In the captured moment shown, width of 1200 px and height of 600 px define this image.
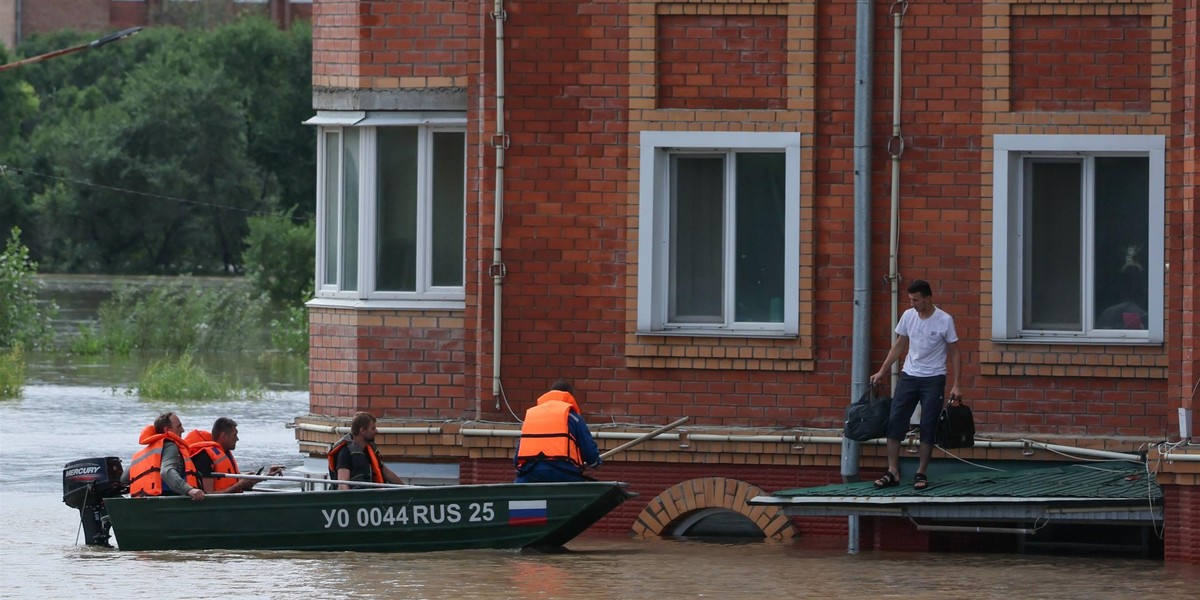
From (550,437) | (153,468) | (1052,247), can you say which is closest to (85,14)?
(153,468)

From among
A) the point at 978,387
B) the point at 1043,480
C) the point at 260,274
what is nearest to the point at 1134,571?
the point at 1043,480

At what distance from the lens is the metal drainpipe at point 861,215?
15.4 metres

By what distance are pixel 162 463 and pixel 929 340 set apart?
5.90m

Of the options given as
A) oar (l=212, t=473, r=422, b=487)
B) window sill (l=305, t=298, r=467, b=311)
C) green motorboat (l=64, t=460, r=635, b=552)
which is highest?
window sill (l=305, t=298, r=467, b=311)

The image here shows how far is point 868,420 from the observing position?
15031 millimetres

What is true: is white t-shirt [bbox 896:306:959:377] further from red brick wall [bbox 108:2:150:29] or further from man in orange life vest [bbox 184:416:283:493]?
red brick wall [bbox 108:2:150:29]

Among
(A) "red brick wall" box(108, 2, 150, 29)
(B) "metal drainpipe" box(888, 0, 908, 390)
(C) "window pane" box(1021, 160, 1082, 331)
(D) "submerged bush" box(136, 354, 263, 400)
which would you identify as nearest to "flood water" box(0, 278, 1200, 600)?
(B) "metal drainpipe" box(888, 0, 908, 390)

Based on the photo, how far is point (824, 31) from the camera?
15594 mm

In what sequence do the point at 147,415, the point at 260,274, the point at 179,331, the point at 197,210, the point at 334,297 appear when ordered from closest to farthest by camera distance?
1. the point at 334,297
2. the point at 147,415
3. the point at 179,331
4. the point at 260,274
5. the point at 197,210

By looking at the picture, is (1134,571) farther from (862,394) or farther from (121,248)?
(121,248)

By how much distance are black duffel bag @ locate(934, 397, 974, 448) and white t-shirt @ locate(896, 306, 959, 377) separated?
28 cm

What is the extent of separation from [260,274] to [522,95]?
43859mm

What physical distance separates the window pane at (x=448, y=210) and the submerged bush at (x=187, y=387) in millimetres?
18651

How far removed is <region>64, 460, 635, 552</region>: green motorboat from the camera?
48.7 feet
